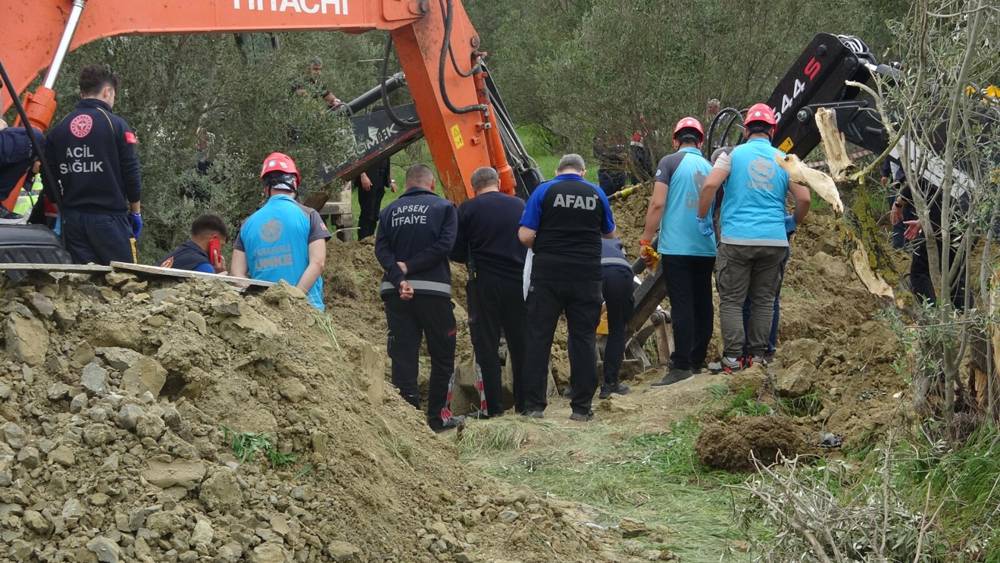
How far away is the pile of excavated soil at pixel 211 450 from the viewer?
4.54 meters

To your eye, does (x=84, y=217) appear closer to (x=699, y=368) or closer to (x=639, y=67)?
(x=699, y=368)

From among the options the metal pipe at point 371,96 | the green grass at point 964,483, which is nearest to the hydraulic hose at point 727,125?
the metal pipe at point 371,96

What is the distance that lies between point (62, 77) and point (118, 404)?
5.88m

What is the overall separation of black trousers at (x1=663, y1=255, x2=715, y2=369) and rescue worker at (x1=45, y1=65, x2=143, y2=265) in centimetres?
402

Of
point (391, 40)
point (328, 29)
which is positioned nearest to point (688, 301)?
point (391, 40)

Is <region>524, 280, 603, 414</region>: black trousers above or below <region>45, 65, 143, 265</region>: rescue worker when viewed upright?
below

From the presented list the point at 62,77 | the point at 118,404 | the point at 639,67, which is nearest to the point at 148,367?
the point at 118,404

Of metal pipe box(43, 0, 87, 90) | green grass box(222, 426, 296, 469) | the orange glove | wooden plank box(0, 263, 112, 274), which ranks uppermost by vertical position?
metal pipe box(43, 0, 87, 90)

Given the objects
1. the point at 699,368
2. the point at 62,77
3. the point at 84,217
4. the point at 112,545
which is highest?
the point at 62,77

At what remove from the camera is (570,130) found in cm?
1825

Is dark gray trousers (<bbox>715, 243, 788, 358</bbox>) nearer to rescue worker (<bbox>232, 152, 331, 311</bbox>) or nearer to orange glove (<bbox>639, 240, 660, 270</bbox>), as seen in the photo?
orange glove (<bbox>639, 240, 660, 270</bbox>)

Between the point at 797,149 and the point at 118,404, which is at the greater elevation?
the point at 797,149

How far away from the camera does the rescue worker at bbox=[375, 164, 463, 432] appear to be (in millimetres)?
8906

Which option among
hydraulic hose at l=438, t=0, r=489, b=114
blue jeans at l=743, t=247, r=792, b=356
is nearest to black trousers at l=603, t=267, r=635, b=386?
blue jeans at l=743, t=247, r=792, b=356
